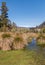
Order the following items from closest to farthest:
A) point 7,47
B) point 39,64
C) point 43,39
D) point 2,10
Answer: point 39,64 → point 7,47 → point 43,39 → point 2,10

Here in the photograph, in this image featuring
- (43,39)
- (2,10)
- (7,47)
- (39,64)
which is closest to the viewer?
(39,64)

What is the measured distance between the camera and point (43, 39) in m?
35.7

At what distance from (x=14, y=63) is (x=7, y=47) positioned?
913 centimetres

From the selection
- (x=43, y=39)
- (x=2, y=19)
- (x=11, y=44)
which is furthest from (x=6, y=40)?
(x=2, y=19)

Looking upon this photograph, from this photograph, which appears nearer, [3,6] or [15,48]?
[15,48]

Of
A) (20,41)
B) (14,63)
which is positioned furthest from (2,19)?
(14,63)

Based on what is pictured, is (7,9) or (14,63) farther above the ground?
(7,9)

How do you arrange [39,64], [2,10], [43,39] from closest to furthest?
1. [39,64]
2. [43,39]
3. [2,10]

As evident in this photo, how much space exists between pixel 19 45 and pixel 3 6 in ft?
168

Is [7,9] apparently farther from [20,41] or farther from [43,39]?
[20,41]

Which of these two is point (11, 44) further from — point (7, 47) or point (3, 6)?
point (3, 6)

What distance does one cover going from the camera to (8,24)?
3051 inches

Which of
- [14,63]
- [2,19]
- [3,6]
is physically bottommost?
[14,63]

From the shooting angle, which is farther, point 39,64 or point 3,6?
point 3,6
